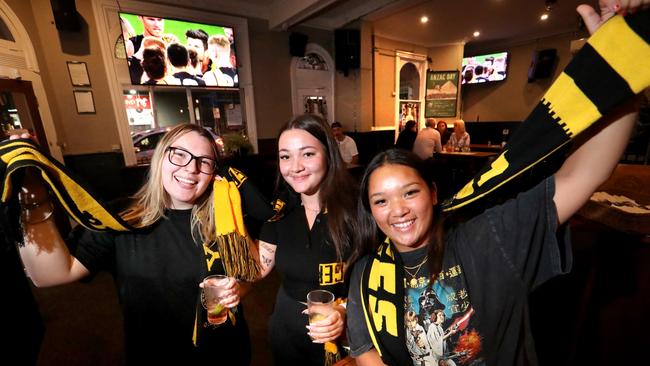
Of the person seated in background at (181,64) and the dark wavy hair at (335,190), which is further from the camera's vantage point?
the person seated in background at (181,64)

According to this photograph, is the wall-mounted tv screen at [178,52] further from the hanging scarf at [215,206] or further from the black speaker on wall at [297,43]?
the hanging scarf at [215,206]

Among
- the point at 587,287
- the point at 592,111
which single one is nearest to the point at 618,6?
the point at 592,111

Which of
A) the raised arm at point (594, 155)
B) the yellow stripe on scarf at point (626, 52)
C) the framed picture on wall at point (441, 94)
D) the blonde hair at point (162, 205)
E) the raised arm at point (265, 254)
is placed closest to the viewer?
the yellow stripe on scarf at point (626, 52)

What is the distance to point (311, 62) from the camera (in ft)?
21.7

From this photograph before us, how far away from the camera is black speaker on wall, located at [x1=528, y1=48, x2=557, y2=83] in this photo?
26.5ft

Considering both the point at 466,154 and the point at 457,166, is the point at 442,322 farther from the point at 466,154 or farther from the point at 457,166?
the point at 457,166

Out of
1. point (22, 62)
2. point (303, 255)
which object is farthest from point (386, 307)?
point (22, 62)

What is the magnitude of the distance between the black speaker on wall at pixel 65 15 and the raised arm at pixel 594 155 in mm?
5840

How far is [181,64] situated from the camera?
4.82m

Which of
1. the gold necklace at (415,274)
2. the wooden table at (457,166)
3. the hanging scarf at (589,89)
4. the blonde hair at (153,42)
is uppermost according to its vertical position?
the blonde hair at (153,42)

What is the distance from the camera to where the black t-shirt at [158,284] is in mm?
1234

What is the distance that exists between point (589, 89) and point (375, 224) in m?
0.84

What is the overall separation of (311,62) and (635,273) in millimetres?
6474

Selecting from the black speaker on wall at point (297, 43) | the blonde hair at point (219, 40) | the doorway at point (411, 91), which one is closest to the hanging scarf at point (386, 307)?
the blonde hair at point (219, 40)
